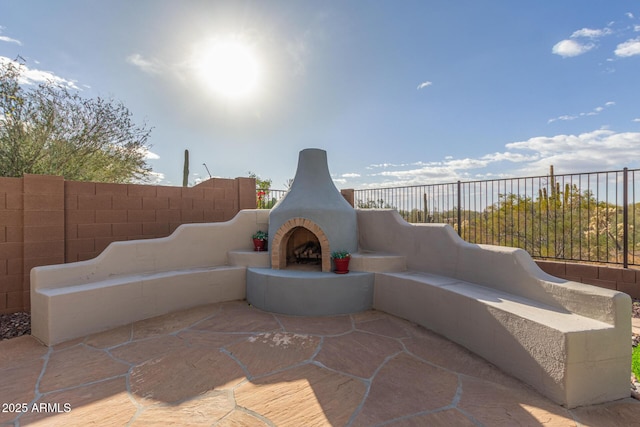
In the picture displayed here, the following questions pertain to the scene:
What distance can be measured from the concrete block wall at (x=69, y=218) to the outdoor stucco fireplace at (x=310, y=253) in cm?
271

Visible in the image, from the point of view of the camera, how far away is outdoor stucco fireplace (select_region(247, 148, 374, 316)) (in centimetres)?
493

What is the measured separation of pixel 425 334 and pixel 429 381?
4.13 feet

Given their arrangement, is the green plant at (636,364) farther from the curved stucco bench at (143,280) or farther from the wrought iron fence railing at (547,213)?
the curved stucco bench at (143,280)

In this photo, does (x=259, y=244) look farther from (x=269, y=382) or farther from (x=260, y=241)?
(x=269, y=382)

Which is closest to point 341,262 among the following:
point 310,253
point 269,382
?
point 310,253

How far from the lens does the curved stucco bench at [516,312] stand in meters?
2.52

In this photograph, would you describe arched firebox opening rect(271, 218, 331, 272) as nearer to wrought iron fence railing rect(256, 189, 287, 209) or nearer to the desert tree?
wrought iron fence railing rect(256, 189, 287, 209)

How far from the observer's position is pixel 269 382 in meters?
2.92

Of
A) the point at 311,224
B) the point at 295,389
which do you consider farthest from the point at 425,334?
the point at 311,224

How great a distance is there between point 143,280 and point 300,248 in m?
3.38

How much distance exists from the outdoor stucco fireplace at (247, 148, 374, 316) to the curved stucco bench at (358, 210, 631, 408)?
886 millimetres

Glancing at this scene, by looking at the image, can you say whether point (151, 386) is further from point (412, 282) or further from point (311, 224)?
point (412, 282)

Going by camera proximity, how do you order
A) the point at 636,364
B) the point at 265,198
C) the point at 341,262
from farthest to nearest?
the point at 265,198 < the point at 341,262 < the point at 636,364

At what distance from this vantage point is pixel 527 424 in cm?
229
